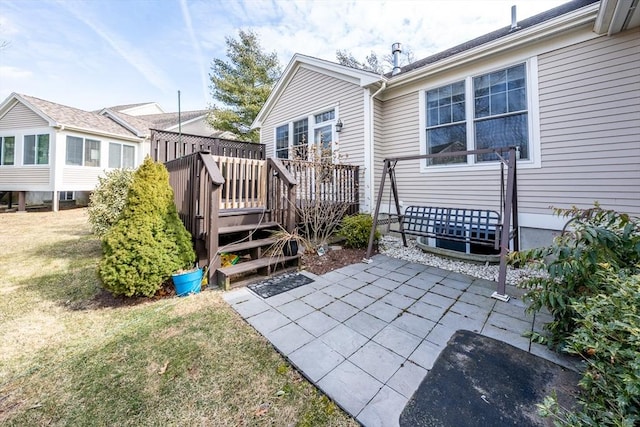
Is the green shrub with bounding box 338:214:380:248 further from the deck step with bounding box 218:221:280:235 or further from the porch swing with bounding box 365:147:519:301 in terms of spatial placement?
the deck step with bounding box 218:221:280:235

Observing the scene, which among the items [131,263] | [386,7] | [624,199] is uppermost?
[386,7]

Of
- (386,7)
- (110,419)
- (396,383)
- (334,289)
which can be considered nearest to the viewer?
(110,419)

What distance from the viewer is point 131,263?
2955mm

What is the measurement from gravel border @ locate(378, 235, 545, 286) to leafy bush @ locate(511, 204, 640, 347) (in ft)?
5.36

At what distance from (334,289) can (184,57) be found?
11985 millimetres

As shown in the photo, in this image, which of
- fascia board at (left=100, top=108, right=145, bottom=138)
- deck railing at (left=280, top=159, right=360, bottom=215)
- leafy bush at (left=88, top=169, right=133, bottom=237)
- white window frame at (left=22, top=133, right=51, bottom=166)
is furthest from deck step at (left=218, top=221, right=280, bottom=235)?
fascia board at (left=100, top=108, right=145, bottom=138)

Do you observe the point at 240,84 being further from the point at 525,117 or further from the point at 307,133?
the point at 525,117

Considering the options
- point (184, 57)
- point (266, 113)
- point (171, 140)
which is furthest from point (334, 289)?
point (184, 57)

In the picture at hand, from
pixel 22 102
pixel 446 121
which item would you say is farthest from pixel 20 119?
pixel 446 121

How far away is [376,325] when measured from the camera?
2.55 meters

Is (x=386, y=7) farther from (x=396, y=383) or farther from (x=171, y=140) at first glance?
(x=396, y=383)

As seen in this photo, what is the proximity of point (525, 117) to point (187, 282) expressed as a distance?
6.18m

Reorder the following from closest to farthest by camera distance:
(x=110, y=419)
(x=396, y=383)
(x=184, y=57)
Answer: (x=110, y=419) < (x=396, y=383) < (x=184, y=57)

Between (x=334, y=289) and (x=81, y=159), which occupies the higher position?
(x=81, y=159)
